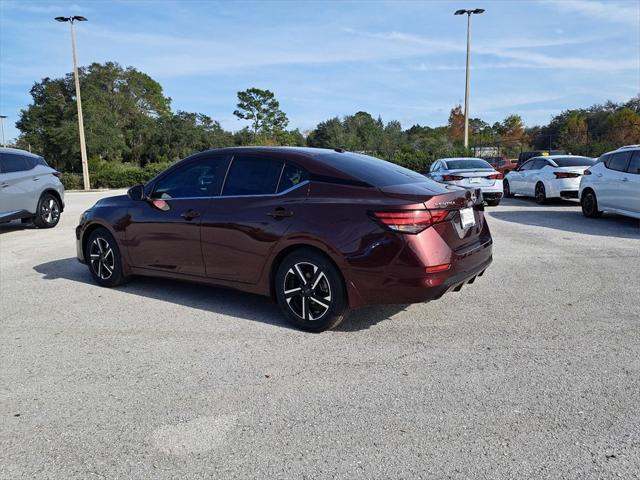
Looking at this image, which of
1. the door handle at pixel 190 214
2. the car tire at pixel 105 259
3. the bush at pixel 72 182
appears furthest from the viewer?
the bush at pixel 72 182

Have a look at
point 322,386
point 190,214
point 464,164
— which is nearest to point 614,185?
point 464,164

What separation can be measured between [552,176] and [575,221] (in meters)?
3.62

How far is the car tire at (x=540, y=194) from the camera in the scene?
49.9 feet

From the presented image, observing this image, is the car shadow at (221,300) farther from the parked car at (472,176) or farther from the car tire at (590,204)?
the parked car at (472,176)

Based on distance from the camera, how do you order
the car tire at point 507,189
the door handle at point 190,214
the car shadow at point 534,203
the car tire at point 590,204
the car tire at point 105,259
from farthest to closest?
the car tire at point 507,189 → the car shadow at point 534,203 → the car tire at point 590,204 → the car tire at point 105,259 → the door handle at point 190,214

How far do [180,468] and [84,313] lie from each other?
3175 mm

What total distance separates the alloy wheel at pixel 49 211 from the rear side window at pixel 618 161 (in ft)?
39.9

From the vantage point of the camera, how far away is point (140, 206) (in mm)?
5938

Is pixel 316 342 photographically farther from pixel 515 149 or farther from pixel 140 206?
pixel 515 149

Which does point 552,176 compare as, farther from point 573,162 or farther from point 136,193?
point 136,193

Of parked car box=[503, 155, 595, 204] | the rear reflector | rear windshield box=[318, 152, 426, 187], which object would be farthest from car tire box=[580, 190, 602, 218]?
the rear reflector

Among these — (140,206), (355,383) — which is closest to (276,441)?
(355,383)

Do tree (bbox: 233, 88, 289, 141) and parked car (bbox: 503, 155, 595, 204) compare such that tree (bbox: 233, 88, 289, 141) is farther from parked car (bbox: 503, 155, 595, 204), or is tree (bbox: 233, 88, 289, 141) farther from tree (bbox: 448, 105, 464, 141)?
parked car (bbox: 503, 155, 595, 204)

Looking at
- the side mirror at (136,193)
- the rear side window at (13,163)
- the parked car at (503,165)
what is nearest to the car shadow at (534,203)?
the side mirror at (136,193)
